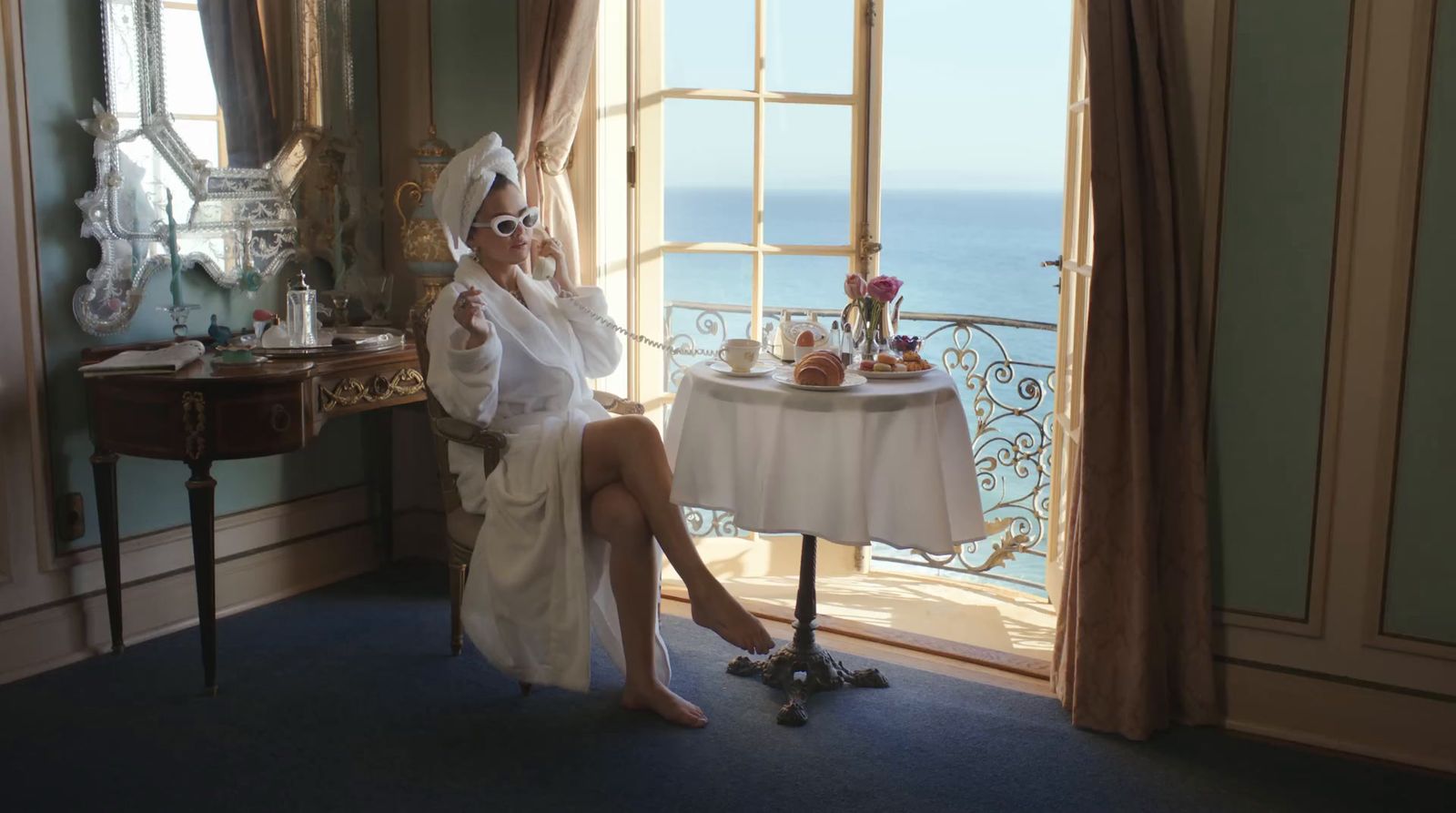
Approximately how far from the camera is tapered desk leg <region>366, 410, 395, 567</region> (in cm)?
398

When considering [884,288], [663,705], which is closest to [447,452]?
[663,705]

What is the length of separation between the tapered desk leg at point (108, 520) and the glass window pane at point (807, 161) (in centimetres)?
210

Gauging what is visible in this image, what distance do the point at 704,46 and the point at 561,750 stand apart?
7.89 ft

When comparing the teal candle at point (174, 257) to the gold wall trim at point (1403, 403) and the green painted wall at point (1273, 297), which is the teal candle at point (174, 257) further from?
the gold wall trim at point (1403, 403)

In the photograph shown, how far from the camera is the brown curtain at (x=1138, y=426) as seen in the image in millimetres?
2697

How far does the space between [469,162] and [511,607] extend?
114cm

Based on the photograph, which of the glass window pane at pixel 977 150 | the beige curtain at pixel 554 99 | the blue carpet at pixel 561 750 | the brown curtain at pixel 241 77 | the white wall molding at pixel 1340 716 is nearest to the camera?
the blue carpet at pixel 561 750

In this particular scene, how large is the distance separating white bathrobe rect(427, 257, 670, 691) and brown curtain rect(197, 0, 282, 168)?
1.02 m

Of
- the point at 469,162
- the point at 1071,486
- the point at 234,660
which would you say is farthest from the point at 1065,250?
the point at 234,660

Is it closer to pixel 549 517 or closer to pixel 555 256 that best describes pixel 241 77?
pixel 555 256

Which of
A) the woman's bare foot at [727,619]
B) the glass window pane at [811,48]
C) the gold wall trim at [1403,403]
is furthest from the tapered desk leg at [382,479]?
the gold wall trim at [1403,403]

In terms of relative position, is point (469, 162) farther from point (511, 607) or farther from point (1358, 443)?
point (1358, 443)

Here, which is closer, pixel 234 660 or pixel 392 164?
pixel 234 660

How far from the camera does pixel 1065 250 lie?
3422 mm
